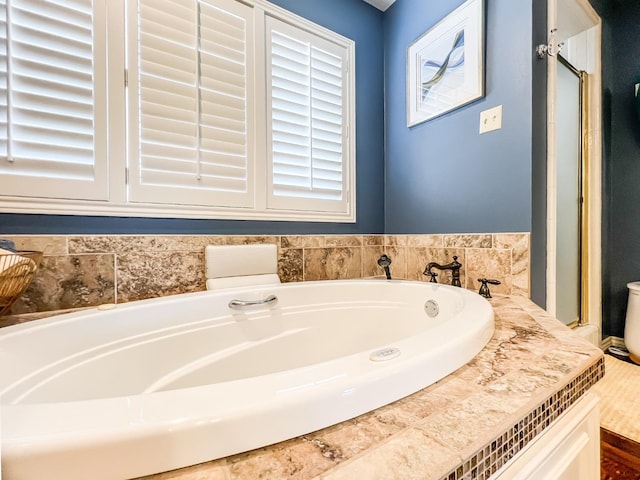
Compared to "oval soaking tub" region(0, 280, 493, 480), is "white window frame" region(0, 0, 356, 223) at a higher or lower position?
higher

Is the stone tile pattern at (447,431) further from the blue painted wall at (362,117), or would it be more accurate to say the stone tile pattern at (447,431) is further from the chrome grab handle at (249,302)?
the blue painted wall at (362,117)

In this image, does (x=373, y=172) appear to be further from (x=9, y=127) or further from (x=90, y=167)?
(x=9, y=127)

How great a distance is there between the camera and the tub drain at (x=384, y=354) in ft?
1.53

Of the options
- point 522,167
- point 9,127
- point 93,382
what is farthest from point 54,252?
point 522,167

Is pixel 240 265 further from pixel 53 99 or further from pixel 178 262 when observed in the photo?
pixel 53 99

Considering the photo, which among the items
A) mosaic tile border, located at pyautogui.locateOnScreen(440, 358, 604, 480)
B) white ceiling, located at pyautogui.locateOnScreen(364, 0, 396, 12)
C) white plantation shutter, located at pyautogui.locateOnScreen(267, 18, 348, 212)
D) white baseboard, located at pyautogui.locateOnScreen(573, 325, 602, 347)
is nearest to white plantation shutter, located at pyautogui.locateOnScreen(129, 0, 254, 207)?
white plantation shutter, located at pyautogui.locateOnScreen(267, 18, 348, 212)

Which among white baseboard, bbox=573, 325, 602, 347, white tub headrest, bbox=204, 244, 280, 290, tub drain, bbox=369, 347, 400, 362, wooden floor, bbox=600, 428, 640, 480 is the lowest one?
wooden floor, bbox=600, 428, 640, 480

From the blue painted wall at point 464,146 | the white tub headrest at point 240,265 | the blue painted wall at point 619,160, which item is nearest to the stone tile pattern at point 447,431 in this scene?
the blue painted wall at point 464,146

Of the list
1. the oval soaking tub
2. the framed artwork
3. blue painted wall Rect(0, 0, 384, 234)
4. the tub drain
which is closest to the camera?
the oval soaking tub

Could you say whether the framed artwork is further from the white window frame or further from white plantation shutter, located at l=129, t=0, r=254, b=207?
white plantation shutter, located at l=129, t=0, r=254, b=207

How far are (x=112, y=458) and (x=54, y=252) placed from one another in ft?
3.50

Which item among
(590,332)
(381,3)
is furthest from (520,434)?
(381,3)

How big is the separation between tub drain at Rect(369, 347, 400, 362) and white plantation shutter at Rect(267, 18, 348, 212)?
114 centimetres

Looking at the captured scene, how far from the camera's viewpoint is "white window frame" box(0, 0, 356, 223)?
1.06m
